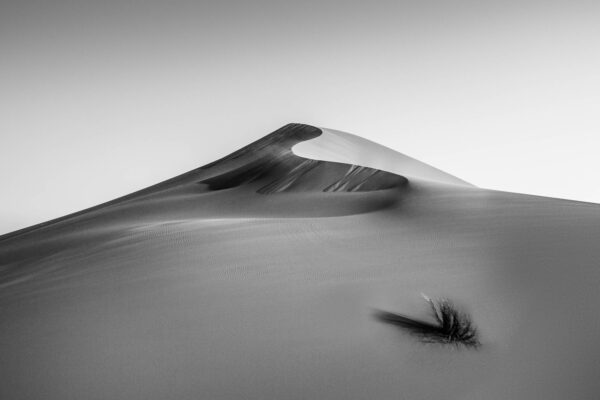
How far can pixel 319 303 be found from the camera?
529mm

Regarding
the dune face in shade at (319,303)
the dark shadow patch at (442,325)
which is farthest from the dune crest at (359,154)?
the dark shadow patch at (442,325)

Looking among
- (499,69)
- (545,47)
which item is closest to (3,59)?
(499,69)

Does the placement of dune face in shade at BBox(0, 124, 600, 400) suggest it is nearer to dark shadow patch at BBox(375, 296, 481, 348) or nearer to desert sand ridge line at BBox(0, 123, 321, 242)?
dark shadow patch at BBox(375, 296, 481, 348)

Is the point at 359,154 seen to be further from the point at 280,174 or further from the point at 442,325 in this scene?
the point at 442,325

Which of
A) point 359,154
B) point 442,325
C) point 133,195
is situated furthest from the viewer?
point 359,154

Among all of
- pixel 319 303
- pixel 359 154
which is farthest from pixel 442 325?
pixel 359 154

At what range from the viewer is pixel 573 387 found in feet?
1.33

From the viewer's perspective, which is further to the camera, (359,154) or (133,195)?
(359,154)

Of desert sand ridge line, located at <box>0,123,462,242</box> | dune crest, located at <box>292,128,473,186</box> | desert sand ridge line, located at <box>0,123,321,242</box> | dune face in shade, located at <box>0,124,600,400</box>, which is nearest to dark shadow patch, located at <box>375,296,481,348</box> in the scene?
dune face in shade, located at <box>0,124,600,400</box>

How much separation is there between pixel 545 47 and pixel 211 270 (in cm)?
170

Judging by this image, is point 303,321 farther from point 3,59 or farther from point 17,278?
point 3,59

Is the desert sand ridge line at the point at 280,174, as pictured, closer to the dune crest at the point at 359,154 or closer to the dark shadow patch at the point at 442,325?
the dune crest at the point at 359,154

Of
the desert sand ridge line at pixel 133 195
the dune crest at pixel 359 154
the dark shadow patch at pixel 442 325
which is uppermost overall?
the dune crest at pixel 359 154

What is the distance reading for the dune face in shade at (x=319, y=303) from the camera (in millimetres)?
424
